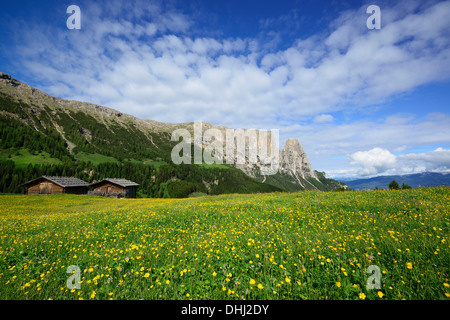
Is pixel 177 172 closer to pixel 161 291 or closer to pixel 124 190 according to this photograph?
pixel 124 190

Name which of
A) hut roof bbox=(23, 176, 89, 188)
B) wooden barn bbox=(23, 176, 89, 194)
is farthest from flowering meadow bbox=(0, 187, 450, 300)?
hut roof bbox=(23, 176, 89, 188)

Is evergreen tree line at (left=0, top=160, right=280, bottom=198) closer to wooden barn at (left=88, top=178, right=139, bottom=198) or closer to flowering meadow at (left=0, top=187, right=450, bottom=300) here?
wooden barn at (left=88, top=178, right=139, bottom=198)

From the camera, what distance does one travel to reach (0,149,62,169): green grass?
117m

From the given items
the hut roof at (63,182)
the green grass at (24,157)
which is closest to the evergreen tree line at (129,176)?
the green grass at (24,157)

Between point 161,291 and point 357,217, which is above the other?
point 357,217

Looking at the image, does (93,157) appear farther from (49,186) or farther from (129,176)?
(49,186)

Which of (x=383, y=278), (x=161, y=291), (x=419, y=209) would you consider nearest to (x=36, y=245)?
(x=161, y=291)

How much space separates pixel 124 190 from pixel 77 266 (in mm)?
75238

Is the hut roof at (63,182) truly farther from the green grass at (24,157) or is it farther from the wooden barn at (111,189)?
the green grass at (24,157)

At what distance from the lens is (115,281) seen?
4.71m

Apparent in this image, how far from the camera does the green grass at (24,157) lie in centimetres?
11700
